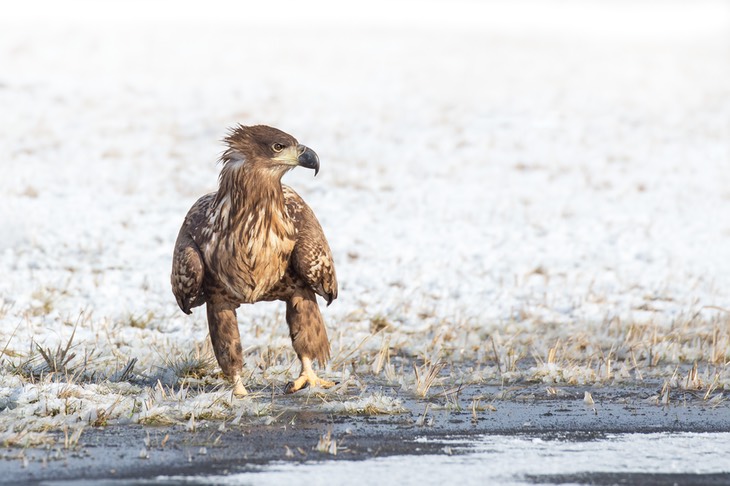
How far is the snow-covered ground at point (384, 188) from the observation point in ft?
30.7

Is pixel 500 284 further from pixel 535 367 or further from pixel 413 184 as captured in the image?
pixel 413 184

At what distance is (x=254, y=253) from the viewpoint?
7375mm

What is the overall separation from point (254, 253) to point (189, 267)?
19.6 inches

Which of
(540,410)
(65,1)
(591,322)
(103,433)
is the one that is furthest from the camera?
(65,1)

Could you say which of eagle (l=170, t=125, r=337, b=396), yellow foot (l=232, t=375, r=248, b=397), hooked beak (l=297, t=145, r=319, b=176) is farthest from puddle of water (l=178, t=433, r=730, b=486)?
hooked beak (l=297, t=145, r=319, b=176)

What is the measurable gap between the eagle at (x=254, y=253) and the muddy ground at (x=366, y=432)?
23.5 inches

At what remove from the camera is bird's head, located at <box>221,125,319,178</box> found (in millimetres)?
7484

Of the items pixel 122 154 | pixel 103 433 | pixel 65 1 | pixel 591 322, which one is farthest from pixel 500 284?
pixel 65 1

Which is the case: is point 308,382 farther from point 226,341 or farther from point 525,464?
point 525,464

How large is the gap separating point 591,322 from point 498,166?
980 centimetres

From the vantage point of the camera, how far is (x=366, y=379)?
321 inches

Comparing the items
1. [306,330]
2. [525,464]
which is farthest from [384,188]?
[525,464]

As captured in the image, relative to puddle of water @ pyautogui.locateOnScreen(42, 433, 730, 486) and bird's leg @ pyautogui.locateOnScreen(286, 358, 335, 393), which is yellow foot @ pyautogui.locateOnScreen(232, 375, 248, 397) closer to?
bird's leg @ pyautogui.locateOnScreen(286, 358, 335, 393)

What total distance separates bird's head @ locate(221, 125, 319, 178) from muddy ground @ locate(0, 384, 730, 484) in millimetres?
1596
